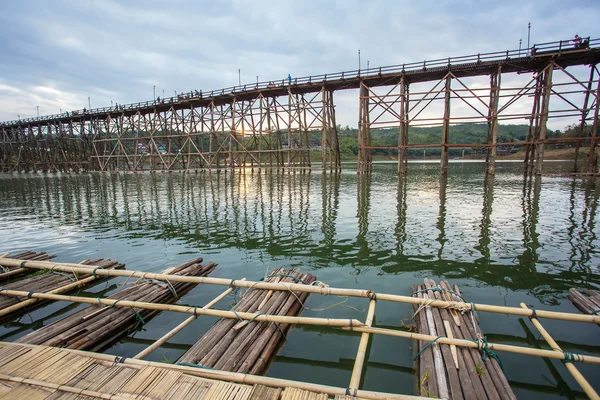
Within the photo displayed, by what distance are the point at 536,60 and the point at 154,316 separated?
99.4 ft

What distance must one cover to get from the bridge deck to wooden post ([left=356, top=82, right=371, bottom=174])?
26.7m

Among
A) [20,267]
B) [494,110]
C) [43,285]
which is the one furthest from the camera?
[494,110]

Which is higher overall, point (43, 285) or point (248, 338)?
point (248, 338)

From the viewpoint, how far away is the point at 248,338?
4055 millimetres

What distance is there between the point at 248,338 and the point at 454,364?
2575mm

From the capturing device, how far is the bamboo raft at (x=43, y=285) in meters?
5.39

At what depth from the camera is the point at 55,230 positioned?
10945 mm

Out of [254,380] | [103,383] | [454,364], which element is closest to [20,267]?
[103,383]

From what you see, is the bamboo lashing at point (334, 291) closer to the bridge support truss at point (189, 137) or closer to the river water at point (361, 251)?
the river water at point (361, 251)

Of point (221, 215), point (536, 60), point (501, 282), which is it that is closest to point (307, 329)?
point (501, 282)

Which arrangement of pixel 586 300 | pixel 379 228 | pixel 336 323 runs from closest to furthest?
pixel 336 323 < pixel 586 300 < pixel 379 228

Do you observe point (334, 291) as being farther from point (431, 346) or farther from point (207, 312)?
point (207, 312)

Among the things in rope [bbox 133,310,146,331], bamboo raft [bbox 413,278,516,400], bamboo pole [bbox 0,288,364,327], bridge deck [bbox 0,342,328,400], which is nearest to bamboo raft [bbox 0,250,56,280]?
bamboo pole [bbox 0,288,364,327]

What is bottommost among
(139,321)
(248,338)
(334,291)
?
(139,321)
